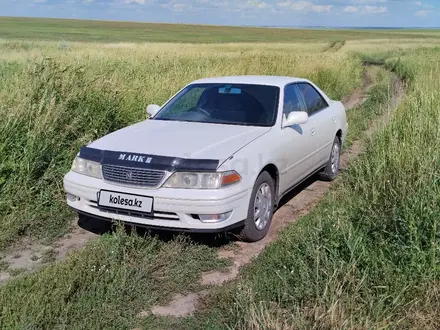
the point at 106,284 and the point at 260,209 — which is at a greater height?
the point at 260,209

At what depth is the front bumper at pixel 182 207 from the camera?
4133 mm

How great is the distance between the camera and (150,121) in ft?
18.8

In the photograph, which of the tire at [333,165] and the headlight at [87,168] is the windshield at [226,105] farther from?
the tire at [333,165]

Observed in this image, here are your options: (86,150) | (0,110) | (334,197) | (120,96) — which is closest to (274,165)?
(334,197)

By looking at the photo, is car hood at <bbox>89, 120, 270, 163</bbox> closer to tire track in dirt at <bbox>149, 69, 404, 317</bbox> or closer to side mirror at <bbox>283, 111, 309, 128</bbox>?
side mirror at <bbox>283, 111, 309, 128</bbox>

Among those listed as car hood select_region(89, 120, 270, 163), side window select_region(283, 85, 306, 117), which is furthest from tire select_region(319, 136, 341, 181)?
car hood select_region(89, 120, 270, 163)

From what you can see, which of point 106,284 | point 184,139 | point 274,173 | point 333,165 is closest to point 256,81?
point 274,173

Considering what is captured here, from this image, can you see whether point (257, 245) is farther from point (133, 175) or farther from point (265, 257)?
point (133, 175)

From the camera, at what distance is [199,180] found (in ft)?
13.8

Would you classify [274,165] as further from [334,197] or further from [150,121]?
[150,121]

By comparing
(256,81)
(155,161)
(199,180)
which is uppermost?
(256,81)

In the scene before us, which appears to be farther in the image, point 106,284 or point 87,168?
point 87,168

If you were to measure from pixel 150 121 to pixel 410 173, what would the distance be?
292cm

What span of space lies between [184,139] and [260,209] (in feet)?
3.31
